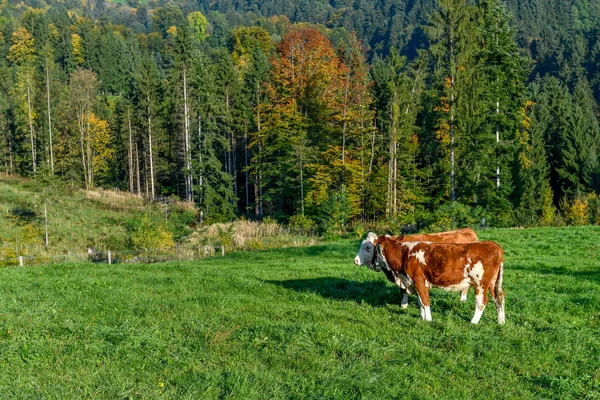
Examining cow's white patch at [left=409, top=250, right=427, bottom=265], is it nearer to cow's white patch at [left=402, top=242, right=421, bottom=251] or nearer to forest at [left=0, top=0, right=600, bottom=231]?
cow's white patch at [left=402, top=242, right=421, bottom=251]

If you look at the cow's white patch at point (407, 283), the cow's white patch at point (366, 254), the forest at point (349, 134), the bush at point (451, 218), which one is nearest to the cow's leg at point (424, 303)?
the cow's white patch at point (407, 283)

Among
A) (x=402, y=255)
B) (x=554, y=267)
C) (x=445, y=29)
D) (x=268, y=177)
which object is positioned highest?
(x=445, y=29)

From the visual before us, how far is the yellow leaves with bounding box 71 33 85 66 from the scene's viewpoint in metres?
120

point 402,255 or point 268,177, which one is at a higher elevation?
point 268,177

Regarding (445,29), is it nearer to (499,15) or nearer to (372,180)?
(499,15)

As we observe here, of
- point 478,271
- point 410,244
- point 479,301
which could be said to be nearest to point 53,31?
point 410,244

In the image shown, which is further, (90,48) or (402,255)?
(90,48)

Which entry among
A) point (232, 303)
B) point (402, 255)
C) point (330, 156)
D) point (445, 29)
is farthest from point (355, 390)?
point (330, 156)

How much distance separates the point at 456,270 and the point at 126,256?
1910 cm

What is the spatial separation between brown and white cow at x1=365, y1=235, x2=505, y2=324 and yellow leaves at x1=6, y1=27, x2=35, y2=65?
122 metres

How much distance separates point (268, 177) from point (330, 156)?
34.7ft

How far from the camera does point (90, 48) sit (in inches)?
4719

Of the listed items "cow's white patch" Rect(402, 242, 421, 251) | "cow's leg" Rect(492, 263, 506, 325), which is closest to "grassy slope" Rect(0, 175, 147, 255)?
"cow's white patch" Rect(402, 242, 421, 251)

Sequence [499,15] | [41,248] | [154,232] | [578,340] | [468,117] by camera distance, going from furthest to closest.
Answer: [499,15] < [468,117] < [41,248] < [154,232] < [578,340]
